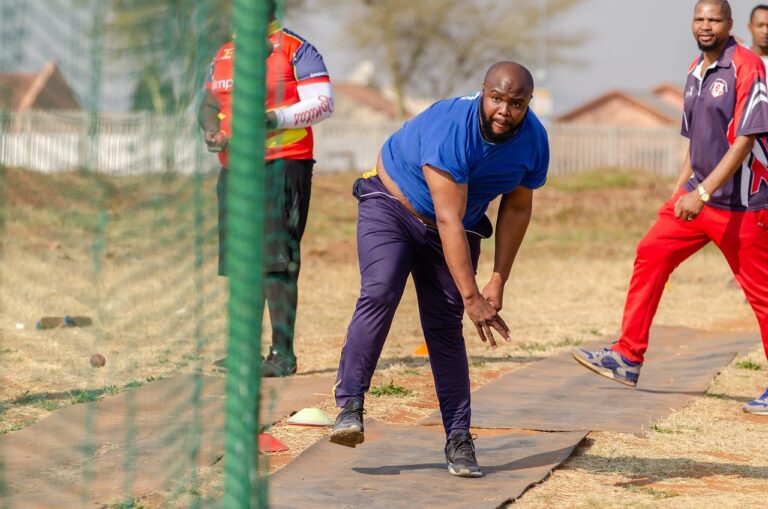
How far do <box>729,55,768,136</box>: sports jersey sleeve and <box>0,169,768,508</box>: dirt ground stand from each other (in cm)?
160

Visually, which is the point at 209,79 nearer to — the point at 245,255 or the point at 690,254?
the point at 245,255

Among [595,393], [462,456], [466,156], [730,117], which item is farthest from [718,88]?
[462,456]

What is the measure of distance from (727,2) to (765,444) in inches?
91.6

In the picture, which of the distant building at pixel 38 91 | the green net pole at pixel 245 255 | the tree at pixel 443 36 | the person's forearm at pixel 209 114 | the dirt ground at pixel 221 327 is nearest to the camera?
the green net pole at pixel 245 255

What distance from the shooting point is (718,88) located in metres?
6.44

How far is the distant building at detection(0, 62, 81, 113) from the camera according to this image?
3.71m

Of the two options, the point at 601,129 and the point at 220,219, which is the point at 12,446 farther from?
the point at 601,129

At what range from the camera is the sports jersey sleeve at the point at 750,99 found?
6.27m

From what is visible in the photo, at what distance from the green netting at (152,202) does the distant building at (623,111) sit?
184 ft

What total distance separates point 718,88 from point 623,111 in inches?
2249

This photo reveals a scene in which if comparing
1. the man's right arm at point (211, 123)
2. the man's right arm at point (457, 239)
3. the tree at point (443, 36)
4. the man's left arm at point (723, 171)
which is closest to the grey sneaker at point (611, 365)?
the man's left arm at point (723, 171)

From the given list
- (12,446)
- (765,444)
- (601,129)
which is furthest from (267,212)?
(601,129)

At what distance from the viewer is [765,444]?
6121mm

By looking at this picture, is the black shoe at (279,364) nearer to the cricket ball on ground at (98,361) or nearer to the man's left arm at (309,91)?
the cricket ball on ground at (98,361)
